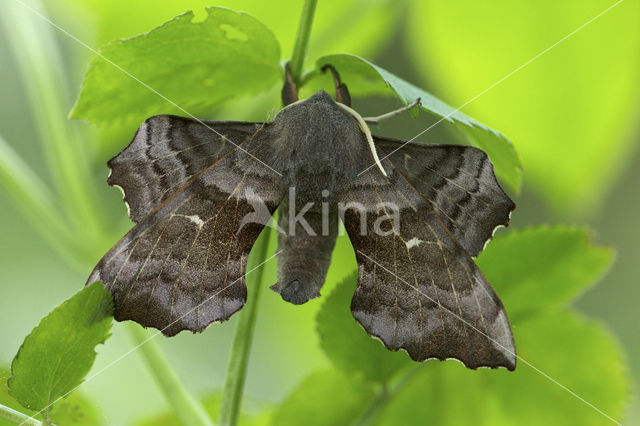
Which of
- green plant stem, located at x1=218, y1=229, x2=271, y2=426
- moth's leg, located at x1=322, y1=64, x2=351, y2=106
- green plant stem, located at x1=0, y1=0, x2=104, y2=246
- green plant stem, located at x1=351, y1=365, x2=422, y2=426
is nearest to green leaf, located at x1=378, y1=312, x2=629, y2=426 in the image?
green plant stem, located at x1=351, y1=365, x2=422, y2=426

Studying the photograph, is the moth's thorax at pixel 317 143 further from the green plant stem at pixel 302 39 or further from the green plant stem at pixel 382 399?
the green plant stem at pixel 382 399

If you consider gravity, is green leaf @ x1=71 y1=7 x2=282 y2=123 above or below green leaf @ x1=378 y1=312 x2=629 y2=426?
above

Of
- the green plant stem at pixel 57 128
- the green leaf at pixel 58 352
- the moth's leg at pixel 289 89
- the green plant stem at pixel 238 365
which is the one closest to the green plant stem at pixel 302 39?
the moth's leg at pixel 289 89

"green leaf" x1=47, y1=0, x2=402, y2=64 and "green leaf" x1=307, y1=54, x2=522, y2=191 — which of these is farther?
"green leaf" x1=47, y1=0, x2=402, y2=64

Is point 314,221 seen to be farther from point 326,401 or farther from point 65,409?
point 65,409

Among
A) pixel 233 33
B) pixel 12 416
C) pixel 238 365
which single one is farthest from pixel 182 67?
pixel 12 416

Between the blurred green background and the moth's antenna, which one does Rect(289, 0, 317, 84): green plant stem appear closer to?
the moth's antenna
